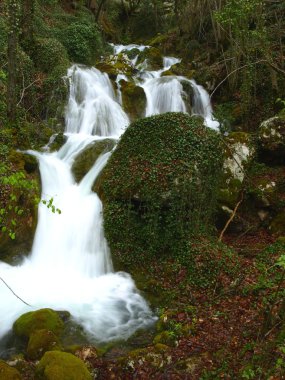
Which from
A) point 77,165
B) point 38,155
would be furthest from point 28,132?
point 77,165

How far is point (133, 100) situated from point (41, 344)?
12725 mm

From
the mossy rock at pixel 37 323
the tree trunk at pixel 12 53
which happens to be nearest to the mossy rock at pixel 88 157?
the tree trunk at pixel 12 53

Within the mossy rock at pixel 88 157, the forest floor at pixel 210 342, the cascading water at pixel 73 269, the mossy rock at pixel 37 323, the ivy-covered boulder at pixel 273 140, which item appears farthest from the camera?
the ivy-covered boulder at pixel 273 140

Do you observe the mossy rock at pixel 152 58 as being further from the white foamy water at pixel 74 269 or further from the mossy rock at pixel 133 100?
the white foamy water at pixel 74 269

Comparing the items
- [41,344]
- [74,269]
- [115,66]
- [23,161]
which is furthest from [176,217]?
[115,66]

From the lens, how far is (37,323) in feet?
21.2

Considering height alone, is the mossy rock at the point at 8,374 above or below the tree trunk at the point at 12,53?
below

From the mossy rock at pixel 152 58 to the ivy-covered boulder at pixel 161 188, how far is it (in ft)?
44.1

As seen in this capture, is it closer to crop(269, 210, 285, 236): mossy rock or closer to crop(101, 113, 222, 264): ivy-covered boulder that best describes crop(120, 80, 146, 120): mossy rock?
crop(101, 113, 222, 264): ivy-covered boulder

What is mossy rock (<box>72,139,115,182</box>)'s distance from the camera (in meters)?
11.1

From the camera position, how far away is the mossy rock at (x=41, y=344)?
5859mm

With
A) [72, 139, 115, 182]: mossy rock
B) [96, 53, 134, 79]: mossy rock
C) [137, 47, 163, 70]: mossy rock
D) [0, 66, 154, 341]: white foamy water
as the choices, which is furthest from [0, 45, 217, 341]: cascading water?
[137, 47, 163, 70]: mossy rock

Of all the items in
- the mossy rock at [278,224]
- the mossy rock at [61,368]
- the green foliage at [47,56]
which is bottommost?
the mossy rock at [278,224]

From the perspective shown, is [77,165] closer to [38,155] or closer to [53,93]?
[38,155]
